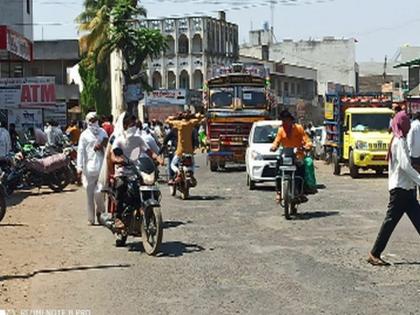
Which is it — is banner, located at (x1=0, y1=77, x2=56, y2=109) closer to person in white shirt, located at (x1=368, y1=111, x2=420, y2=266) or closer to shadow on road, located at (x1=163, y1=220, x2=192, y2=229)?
shadow on road, located at (x1=163, y1=220, x2=192, y2=229)

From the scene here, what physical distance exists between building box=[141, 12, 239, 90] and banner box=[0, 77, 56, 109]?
43274mm

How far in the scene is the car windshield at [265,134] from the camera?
22.4m

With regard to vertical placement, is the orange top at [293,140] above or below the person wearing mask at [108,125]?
below

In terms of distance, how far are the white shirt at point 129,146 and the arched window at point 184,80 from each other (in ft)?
205

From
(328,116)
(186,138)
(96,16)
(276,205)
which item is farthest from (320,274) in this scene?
(96,16)

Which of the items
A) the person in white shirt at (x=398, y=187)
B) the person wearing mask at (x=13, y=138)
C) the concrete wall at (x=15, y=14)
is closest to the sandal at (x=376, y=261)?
the person in white shirt at (x=398, y=187)

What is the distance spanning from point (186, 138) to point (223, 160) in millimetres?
10439

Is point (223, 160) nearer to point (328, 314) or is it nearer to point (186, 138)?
point (186, 138)

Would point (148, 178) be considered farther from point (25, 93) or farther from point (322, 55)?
point (322, 55)

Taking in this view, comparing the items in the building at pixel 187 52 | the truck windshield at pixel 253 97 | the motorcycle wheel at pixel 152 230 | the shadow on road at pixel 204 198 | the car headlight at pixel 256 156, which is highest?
the building at pixel 187 52

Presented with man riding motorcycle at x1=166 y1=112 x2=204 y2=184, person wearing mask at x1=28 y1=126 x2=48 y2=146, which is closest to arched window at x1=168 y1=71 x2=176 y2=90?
person wearing mask at x1=28 y1=126 x2=48 y2=146

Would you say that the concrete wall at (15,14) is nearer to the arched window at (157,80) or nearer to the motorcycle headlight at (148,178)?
the arched window at (157,80)

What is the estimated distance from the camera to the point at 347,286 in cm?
891

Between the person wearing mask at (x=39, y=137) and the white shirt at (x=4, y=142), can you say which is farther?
the person wearing mask at (x=39, y=137)
